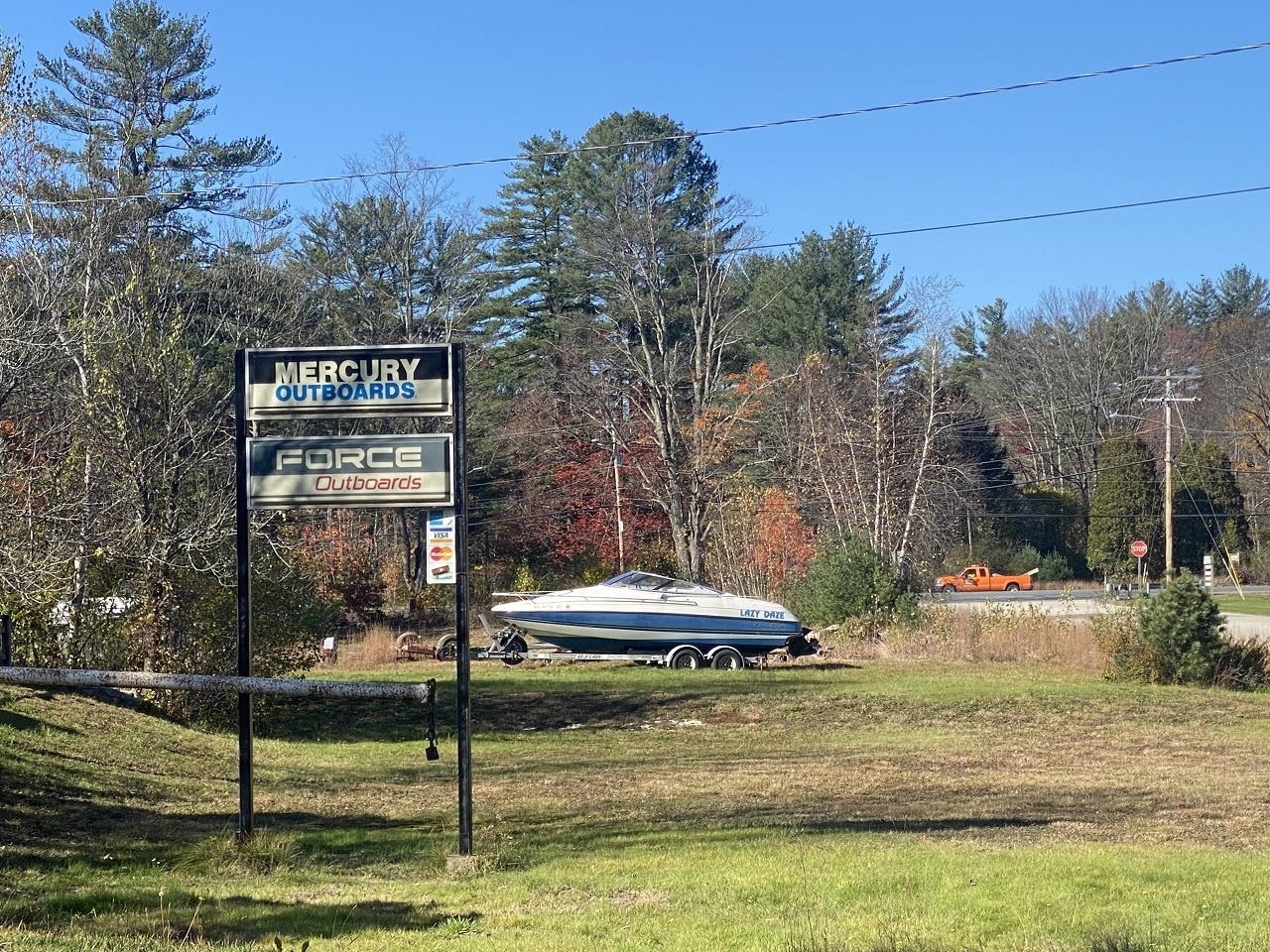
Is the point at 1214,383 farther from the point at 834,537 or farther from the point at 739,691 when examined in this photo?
the point at 739,691

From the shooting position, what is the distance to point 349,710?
67.6ft

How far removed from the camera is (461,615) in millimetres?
8938

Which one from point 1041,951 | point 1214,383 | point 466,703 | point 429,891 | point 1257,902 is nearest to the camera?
point 1041,951

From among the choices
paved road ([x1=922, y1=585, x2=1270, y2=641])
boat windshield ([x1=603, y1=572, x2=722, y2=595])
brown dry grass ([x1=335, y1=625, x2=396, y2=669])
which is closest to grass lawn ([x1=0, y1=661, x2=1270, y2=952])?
boat windshield ([x1=603, y1=572, x2=722, y2=595])

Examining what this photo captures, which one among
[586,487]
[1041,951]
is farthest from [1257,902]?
[586,487]

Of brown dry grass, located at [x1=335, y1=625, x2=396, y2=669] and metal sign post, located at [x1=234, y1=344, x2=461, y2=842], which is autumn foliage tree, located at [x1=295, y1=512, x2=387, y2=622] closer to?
brown dry grass, located at [x1=335, y1=625, x2=396, y2=669]

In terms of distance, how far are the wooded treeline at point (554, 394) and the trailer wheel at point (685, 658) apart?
599cm

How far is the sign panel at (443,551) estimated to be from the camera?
892 centimetres

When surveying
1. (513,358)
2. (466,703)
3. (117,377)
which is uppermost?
(513,358)

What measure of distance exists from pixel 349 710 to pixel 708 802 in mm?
10045

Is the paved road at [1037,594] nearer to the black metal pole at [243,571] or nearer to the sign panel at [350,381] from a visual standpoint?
the sign panel at [350,381]

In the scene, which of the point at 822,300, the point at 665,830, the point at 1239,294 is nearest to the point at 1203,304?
the point at 1239,294

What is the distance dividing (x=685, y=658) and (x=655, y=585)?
5.01 feet

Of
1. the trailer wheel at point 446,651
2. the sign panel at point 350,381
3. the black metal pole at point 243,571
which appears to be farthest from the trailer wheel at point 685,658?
the sign panel at point 350,381
